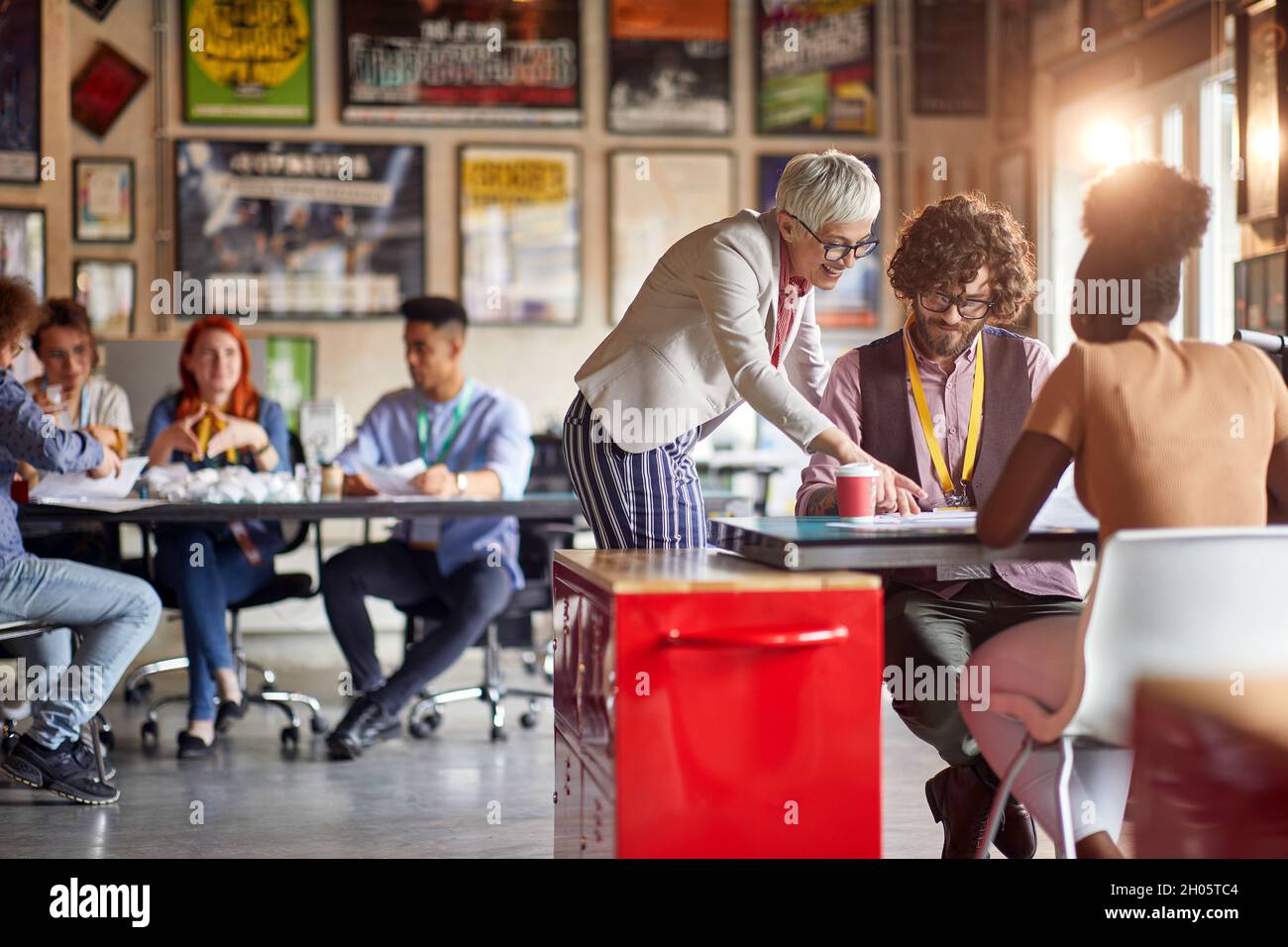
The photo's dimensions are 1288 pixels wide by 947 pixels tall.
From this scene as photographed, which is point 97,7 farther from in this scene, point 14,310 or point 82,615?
point 82,615

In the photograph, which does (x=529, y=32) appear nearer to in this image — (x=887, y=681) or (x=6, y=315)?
(x=6, y=315)

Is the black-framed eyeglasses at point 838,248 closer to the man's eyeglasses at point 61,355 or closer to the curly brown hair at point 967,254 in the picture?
the curly brown hair at point 967,254

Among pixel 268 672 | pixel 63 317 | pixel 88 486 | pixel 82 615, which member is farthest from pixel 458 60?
pixel 82 615

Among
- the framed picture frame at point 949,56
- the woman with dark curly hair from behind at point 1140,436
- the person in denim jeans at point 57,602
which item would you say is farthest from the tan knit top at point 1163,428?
the framed picture frame at point 949,56

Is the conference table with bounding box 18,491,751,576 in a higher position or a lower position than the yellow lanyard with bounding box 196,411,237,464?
lower

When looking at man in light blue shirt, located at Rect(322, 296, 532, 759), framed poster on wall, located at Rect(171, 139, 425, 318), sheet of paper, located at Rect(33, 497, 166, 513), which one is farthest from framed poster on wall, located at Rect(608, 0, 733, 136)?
sheet of paper, located at Rect(33, 497, 166, 513)

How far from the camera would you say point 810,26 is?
806 centimetres

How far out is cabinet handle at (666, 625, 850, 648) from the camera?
1910 mm

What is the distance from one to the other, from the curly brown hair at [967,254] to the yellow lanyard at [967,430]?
0.14 meters

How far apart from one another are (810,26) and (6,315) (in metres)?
5.60

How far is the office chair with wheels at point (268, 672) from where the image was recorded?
14.6 feet

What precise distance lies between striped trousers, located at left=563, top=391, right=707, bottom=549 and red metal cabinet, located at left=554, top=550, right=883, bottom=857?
2.36 ft

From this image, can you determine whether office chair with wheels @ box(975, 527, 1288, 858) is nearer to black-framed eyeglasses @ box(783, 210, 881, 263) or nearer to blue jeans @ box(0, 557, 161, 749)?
black-framed eyeglasses @ box(783, 210, 881, 263)

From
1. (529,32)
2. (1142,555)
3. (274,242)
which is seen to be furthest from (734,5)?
(1142,555)
